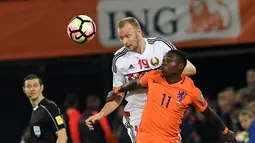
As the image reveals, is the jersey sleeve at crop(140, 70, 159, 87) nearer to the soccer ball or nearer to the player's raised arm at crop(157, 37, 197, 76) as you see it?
the player's raised arm at crop(157, 37, 197, 76)

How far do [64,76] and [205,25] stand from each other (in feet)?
13.2

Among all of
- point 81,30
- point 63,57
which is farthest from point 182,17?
point 81,30

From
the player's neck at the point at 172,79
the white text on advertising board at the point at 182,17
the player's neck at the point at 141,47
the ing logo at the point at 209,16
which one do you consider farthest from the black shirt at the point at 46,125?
the ing logo at the point at 209,16

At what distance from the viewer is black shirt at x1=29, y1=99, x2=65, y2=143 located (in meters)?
8.09

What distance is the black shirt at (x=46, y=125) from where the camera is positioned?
26.5 ft

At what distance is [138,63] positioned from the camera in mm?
7371

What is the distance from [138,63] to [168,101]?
30.5 inches

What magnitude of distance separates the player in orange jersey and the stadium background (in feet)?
17.1

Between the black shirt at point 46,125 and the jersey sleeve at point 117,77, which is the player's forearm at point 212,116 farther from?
the black shirt at point 46,125

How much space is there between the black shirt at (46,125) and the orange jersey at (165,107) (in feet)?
5.09

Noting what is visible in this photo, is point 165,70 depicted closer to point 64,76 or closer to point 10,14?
point 10,14

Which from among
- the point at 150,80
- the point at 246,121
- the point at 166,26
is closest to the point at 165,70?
the point at 150,80

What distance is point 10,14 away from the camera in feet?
39.8

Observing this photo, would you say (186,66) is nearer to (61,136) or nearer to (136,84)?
(136,84)
